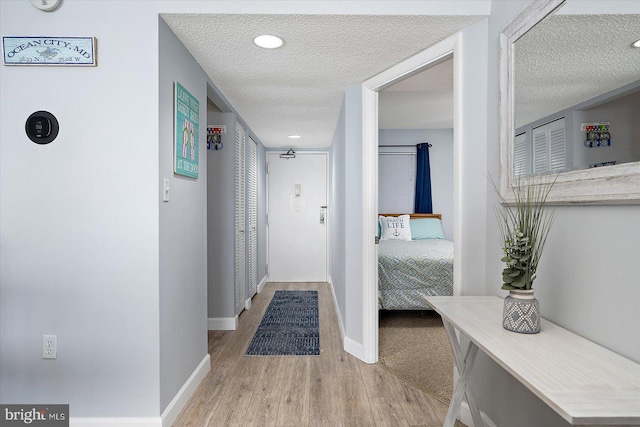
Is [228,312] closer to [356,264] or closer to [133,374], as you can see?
[356,264]

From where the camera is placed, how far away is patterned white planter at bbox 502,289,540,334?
3.99 feet

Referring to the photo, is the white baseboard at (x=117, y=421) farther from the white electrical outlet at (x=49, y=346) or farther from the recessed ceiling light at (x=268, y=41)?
the recessed ceiling light at (x=268, y=41)

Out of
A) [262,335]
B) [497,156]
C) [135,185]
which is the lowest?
[262,335]

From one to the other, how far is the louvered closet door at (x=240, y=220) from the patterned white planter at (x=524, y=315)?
9.75 ft

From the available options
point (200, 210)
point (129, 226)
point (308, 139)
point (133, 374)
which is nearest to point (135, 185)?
point (129, 226)

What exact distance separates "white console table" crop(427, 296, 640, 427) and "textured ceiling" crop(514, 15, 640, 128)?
0.79 meters

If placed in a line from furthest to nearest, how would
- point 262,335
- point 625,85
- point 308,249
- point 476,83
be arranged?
point 308,249
point 262,335
point 476,83
point 625,85

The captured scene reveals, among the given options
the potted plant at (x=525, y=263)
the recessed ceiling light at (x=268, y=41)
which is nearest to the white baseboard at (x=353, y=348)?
Answer: the potted plant at (x=525, y=263)

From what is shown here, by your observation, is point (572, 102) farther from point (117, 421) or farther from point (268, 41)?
point (117, 421)

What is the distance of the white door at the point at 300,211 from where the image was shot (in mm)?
5914

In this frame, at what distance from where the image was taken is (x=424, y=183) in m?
5.47

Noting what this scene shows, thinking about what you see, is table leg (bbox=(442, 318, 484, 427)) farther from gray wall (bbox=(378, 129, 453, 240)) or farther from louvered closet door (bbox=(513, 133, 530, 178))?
gray wall (bbox=(378, 129, 453, 240))

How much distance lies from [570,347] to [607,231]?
0.39 metres

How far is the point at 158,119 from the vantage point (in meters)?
1.86
